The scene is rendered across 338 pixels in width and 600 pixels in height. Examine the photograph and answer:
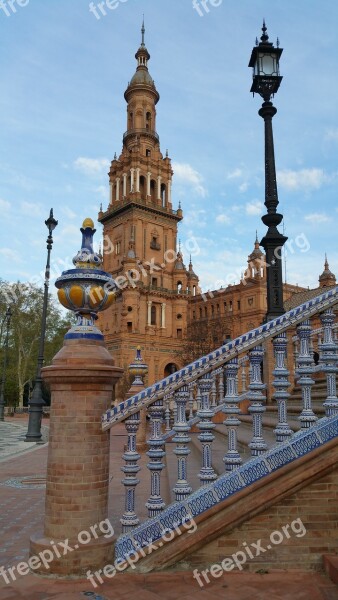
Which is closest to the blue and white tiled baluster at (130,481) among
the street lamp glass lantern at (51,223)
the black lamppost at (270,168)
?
the black lamppost at (270,168)

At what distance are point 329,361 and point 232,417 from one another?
1064 millimetres

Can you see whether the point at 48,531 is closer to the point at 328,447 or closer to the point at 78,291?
the point at 78,291

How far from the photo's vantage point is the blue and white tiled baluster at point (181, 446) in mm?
3926

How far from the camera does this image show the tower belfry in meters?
50.5

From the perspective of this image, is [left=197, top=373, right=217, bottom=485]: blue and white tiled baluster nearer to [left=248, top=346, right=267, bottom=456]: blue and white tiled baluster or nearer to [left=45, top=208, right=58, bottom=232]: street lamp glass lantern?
[left=248, top=346, right=267, bottom=456]: blue and white tiled baluster

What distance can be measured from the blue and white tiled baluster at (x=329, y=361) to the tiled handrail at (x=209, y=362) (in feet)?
0.45

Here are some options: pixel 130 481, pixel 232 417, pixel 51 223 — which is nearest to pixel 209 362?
pixel 232 417

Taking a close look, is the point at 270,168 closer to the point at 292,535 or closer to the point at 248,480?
the point at 248,480

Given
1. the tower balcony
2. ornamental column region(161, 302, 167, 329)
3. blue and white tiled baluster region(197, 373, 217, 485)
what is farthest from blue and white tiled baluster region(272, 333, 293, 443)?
the tower balcony

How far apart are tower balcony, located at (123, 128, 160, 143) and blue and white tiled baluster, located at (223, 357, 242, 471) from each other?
58301mm

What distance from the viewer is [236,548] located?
3730mm

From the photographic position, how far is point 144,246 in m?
53.2

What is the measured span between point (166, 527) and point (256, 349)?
176 centimetres

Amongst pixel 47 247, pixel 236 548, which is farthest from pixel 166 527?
pixel 47 247
